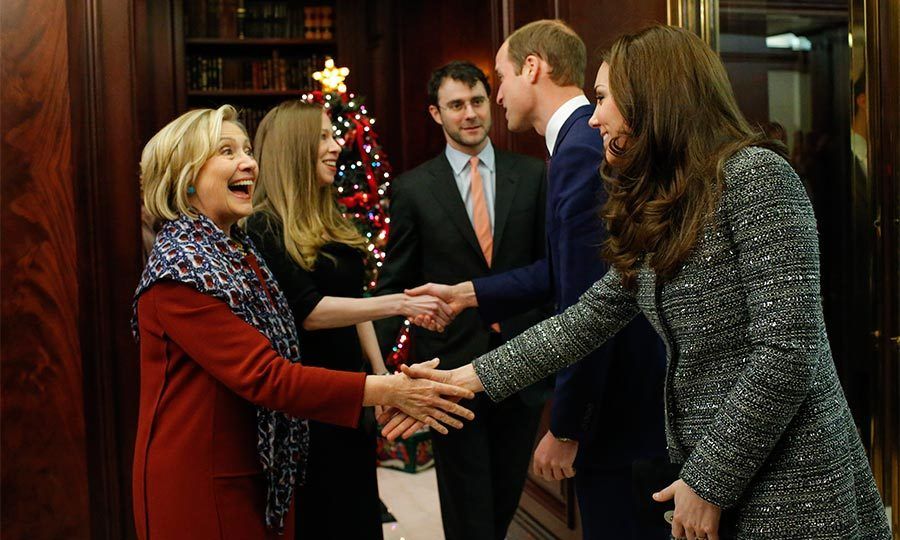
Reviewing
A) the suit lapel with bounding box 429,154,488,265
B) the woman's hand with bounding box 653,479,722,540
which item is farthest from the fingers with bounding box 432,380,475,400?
the suit lapel with bounding box 429,154,488,265

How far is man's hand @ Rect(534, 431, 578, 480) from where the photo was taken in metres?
2.24

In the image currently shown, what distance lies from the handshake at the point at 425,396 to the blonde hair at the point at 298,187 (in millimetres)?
620

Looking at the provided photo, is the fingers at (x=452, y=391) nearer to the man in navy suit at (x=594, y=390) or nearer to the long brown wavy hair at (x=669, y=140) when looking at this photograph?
the man in navy suit at (x=594, y=390)

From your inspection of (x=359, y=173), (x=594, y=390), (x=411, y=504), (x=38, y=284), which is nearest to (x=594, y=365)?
(x=594, y=390)

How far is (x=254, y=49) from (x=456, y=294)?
5.12 meters

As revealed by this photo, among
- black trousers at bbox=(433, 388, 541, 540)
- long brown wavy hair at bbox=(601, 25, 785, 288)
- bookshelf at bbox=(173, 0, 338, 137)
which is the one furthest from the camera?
bookshelf at bbox=(173, 0, 338, 137)

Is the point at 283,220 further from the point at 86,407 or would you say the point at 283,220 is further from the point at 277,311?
the point at 86,407

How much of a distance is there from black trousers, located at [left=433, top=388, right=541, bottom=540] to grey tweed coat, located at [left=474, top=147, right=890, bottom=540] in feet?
5.56

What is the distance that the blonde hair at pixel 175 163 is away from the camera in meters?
2.18

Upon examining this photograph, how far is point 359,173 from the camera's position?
571 centimetres

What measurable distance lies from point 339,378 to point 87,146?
148cm

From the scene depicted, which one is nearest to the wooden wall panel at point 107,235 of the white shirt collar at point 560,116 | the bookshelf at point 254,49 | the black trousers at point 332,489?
the black trousers at point 332,489

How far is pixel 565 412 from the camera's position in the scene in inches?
86.3

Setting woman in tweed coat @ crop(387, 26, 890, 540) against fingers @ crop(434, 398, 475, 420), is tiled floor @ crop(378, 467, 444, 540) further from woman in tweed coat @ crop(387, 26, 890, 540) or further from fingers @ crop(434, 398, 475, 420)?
woman in tweed coat @ crop(387, 26, 890, 540)
